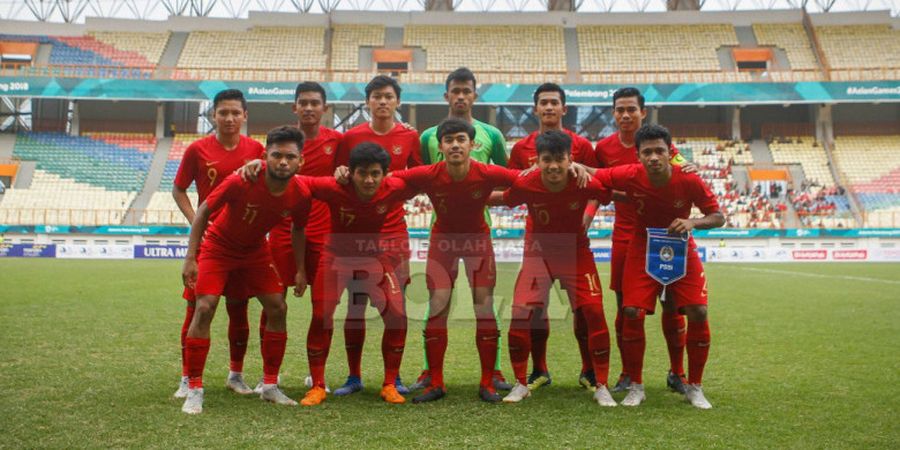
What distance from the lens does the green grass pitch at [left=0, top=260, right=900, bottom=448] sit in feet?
13.1

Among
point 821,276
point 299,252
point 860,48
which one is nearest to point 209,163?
point 299,252

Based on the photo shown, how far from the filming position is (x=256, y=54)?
39219 millimetres

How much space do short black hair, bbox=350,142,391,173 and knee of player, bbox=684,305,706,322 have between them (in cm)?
246

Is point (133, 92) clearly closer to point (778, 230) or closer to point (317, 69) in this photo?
point (317, 69)

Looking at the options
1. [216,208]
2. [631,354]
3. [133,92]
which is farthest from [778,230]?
[133,92]

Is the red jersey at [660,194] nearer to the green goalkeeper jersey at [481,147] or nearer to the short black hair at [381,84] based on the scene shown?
the green goalkeeper jersey at [481,147]

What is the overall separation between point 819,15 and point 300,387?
142 ft

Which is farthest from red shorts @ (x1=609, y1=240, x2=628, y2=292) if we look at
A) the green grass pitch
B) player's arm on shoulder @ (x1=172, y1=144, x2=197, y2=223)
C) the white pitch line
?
the white pitch line

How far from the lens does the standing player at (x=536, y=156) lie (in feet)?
18.6

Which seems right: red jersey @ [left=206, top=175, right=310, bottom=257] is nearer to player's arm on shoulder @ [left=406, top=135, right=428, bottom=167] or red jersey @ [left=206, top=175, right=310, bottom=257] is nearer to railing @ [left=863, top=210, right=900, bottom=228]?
player's arm on shoulder @ [left=406, top=135, right=428, bottom=167]

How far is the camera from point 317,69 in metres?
37.9

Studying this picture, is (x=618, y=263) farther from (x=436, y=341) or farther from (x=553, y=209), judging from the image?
(x=436, y=341)

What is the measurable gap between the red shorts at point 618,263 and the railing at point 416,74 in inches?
1191

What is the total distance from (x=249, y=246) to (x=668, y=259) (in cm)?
305
